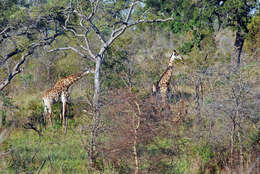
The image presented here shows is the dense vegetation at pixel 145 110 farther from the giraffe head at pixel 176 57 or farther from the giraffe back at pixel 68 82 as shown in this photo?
the giraffe back at pixel 68 82

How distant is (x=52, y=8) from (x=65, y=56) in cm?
556

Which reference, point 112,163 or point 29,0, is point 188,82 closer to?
point 112,163

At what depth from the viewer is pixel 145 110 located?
19.1 feet

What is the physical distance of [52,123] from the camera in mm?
9430

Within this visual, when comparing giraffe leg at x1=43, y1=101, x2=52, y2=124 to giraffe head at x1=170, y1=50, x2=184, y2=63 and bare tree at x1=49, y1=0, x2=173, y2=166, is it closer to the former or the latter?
bare tree at x1=49, y1=0, x2=173, y2=166

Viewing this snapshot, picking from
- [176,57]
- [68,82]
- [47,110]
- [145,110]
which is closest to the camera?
[145,110]

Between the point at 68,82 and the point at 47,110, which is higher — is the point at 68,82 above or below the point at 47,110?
above

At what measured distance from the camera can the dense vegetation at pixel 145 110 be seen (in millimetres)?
6051

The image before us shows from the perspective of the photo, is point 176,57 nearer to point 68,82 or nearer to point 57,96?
point 68,82

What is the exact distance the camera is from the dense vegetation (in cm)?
605

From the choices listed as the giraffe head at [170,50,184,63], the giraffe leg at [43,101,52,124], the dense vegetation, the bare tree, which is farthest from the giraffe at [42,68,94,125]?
the giraffe head at [170,50,184,63]

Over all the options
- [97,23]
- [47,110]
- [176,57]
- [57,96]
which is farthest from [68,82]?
[176,57]

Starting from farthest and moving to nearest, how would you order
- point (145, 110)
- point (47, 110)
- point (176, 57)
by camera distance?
point (176, 57)
point (47, 110)
point (145, 110)

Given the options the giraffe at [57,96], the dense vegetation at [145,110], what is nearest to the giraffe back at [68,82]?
the giraffe at [57,96]
